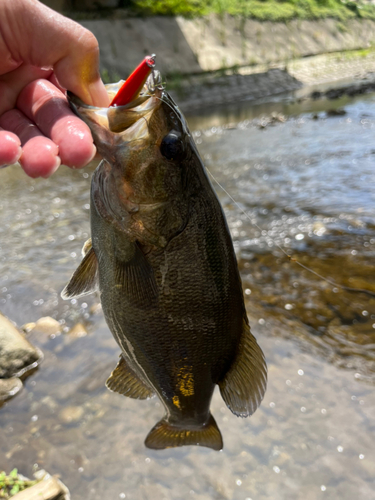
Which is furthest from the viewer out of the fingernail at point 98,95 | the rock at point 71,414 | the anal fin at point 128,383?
the rock at point 71,414

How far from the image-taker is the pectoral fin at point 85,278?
1.97 meters

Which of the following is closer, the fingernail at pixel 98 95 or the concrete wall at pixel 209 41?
the fingernail at pixel 98 95

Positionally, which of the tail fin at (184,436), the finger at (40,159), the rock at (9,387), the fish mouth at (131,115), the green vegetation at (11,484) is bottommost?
the rock at (9,387)

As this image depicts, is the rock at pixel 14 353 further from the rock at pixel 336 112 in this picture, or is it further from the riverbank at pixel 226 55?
the riverbank at pixel 226 55

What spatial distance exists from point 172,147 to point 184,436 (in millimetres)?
1647

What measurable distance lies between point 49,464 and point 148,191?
3.09 m

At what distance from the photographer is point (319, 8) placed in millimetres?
40438

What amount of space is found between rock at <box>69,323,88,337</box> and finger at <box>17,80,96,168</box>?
3.42 m

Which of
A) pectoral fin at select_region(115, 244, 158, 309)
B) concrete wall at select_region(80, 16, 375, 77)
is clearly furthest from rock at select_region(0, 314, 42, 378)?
concrete wall at select_region(80, 16, 375, 77)

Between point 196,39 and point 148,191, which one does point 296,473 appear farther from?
point 196,39

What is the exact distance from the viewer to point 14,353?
4.59 meters

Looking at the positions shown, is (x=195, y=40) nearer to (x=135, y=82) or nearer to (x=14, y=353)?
(x=14, y=353)

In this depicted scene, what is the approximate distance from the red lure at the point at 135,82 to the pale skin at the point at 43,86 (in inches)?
10.4

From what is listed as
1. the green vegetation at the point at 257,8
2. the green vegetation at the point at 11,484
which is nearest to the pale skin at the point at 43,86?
the green vegetation at the point at 11,484
